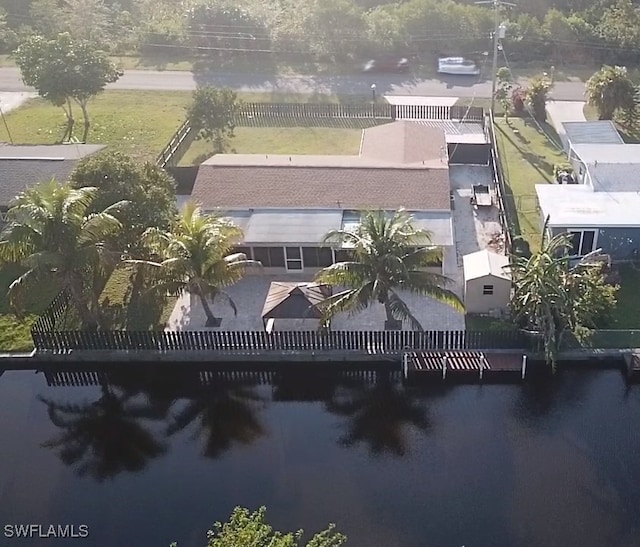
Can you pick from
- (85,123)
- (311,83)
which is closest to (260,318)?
(85,123)

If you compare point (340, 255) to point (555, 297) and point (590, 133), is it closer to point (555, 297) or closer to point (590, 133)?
point (555, 297)

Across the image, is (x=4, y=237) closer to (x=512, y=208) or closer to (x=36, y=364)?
(x=36, y=364)

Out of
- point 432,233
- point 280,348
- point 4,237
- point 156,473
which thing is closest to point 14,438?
point 156,473

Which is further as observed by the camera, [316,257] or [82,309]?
[316,257]

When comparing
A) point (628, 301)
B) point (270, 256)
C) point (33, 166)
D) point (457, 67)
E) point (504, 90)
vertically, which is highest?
point (33, 166)

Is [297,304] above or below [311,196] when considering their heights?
below

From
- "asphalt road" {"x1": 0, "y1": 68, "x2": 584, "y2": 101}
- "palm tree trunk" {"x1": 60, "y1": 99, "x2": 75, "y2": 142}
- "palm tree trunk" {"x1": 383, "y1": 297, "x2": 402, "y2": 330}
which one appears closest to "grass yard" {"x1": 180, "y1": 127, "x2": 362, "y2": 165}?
"asphalt road" {"x1": 0, "y1": 68, "x2": 584, "y2": 101}

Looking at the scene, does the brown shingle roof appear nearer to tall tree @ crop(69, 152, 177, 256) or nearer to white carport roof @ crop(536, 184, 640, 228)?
tall tree @ crop(69, 152, 177, 256)
